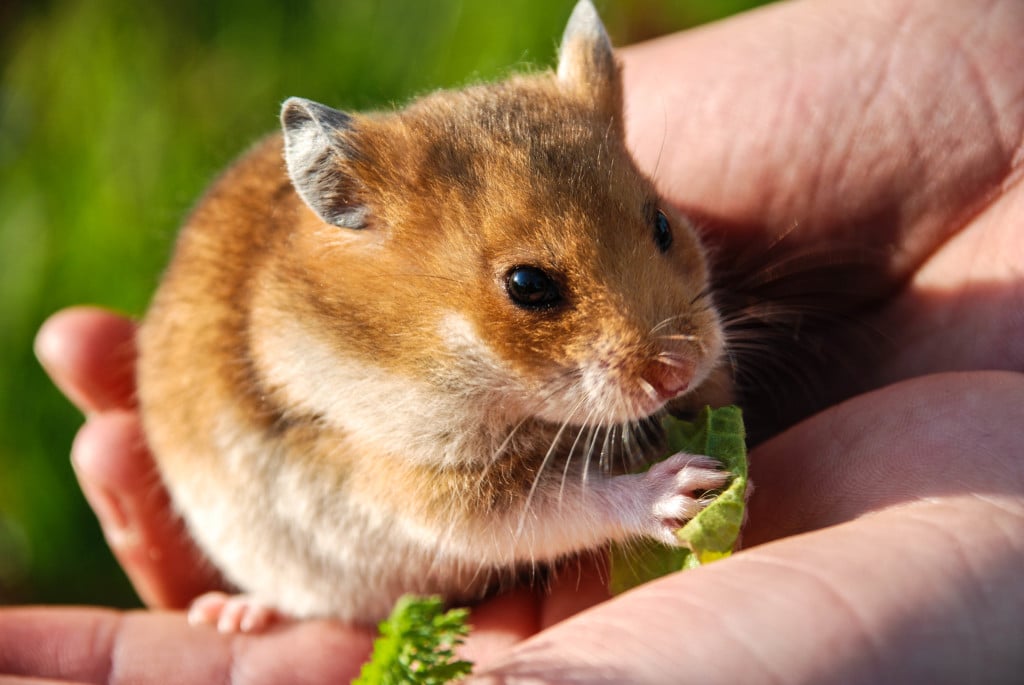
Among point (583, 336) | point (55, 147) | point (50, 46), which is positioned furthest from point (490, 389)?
point (50, 46)

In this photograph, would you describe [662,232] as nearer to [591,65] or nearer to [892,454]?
[591,65]

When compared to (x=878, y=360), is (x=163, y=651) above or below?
below

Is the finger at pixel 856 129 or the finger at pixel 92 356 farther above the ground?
the finger at pixel 856 129

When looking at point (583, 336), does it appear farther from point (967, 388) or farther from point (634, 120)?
point (634, 120)

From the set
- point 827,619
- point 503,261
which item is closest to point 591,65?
point 503,261

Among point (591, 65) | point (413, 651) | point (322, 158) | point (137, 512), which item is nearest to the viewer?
point (413, 651)

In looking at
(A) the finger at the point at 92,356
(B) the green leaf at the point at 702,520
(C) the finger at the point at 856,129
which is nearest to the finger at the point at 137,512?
(A) the finger at the point at 92,356

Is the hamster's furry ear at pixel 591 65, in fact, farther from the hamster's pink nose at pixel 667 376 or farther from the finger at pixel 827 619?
the finger at pixel 827 619
